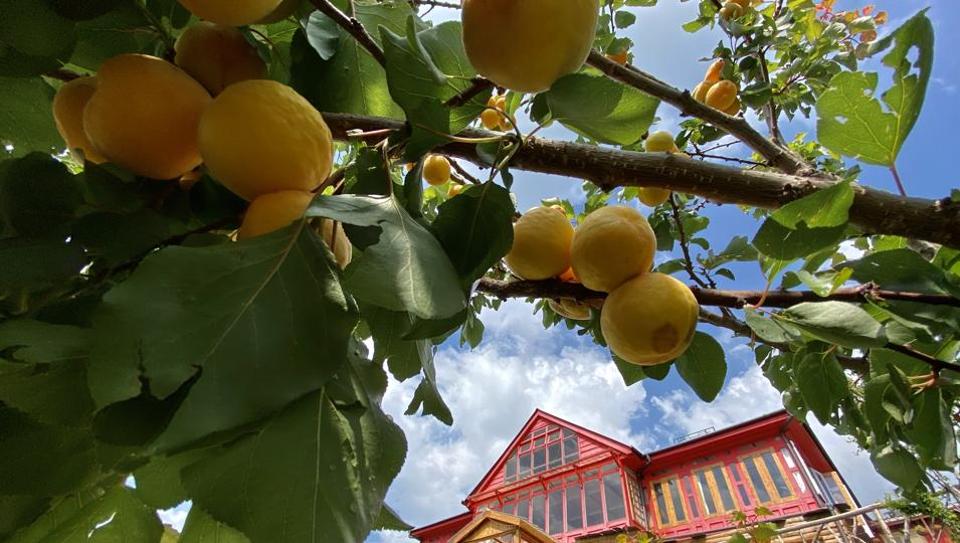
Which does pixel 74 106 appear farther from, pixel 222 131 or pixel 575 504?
pixel 575 504

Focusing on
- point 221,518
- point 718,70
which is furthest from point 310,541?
point 718,70

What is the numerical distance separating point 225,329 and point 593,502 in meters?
16.2

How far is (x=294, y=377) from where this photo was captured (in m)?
0.45

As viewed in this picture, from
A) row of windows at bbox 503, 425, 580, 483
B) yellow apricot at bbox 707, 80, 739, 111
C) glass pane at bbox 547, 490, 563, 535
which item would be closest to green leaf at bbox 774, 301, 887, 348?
yellow apricot at bbox 707, 80, 739, 111

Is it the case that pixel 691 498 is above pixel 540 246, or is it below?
above

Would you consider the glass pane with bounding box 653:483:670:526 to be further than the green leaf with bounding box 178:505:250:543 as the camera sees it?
Yes

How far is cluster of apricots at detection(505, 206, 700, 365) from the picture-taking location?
95cm

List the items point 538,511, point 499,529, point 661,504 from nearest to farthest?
point 499,529 < point 661,504 < point 538,511

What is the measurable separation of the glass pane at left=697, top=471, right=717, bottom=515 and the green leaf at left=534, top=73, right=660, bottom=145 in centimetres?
1488

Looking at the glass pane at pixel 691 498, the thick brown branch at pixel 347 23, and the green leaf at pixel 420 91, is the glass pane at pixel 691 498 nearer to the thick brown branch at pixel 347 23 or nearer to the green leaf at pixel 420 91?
the green leaf at pixel 420 91

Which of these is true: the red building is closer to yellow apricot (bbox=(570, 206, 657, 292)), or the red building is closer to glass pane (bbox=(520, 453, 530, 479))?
glass pane (bbox=(520, 453, 530, 479))

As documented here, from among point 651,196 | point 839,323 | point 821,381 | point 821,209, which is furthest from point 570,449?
point 821,209

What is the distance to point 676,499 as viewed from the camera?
546 inches

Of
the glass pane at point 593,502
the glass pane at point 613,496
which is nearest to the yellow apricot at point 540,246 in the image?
the glass pane at point 613,496
